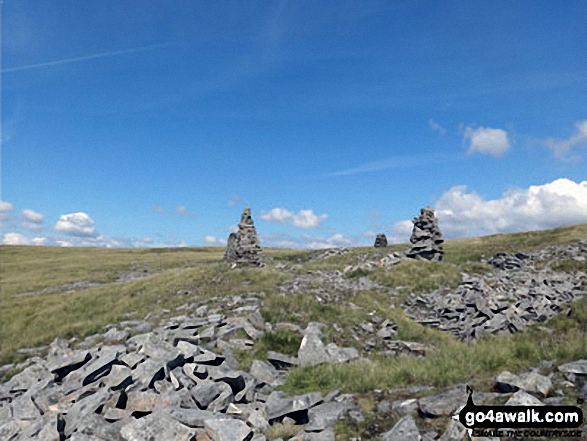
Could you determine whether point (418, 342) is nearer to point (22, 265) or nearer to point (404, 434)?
point (404, 434)

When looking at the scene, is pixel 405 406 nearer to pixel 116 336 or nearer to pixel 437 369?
pixel 437 369

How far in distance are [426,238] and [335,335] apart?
76.5 feet

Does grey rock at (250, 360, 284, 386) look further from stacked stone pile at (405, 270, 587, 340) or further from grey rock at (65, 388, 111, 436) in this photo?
stacked stone pile at (405, 270, 587, 340)

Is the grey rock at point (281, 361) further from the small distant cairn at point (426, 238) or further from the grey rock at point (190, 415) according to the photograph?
the small distant cairn at point (426, 238)

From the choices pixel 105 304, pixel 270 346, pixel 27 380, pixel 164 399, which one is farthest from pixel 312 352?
pixel 105 304

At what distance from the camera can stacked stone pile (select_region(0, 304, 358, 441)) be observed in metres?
7.93

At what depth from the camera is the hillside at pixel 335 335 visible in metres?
8.70

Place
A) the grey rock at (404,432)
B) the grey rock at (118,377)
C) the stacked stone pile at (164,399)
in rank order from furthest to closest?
the grey rock at (118,377) → the stacked stone pile at (164,399) → the grey rock at (404,432)

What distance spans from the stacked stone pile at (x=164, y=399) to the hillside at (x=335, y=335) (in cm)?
8

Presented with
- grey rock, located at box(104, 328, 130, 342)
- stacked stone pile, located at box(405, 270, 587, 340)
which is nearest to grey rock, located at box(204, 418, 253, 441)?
grey rock, located at box(104, 328, 130, 342)

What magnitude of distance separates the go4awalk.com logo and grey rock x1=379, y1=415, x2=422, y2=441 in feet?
2.51

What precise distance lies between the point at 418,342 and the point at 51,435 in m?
13.8

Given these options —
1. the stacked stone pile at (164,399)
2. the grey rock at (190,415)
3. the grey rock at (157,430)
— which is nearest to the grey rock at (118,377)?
the stacked stone pile at (164,399)

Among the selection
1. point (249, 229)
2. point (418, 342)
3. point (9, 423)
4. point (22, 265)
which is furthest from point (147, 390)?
point (22, 265)
